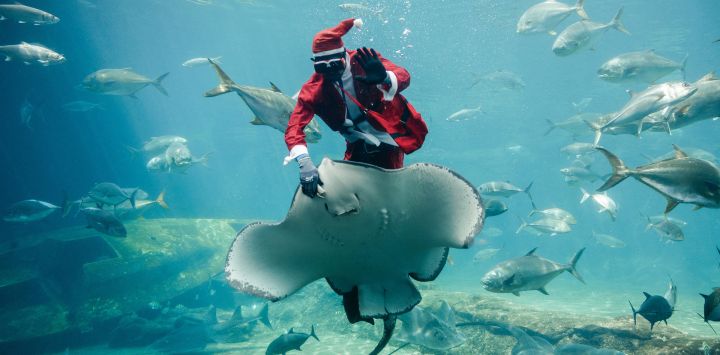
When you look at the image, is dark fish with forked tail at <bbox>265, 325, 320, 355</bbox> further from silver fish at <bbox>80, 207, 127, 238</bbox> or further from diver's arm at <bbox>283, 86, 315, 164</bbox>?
silver fish at <bbox>80, 207, 127, 238</bbox>

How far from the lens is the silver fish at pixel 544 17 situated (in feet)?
27.5

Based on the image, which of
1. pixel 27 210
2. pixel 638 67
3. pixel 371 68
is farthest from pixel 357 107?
pixel 27 210

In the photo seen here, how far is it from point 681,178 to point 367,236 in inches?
133

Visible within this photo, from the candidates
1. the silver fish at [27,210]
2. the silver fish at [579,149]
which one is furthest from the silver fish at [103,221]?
the silver fish at [579,149]

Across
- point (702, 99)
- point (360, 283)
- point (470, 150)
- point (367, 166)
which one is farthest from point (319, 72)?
point (470, 150)

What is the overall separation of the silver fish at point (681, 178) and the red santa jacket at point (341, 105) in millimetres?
2154

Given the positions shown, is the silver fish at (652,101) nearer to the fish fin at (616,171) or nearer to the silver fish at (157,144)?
the fish fin at (616,171)

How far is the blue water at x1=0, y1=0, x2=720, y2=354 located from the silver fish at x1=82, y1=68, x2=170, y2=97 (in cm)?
1012

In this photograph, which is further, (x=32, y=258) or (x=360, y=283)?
(x=32, y=258)

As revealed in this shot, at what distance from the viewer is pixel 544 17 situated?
856 centimetres

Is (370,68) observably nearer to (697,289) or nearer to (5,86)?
(5,86)

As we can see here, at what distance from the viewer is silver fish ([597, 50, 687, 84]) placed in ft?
21.6

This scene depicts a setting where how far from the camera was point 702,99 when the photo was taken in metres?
4.48

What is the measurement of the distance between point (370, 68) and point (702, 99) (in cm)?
491
